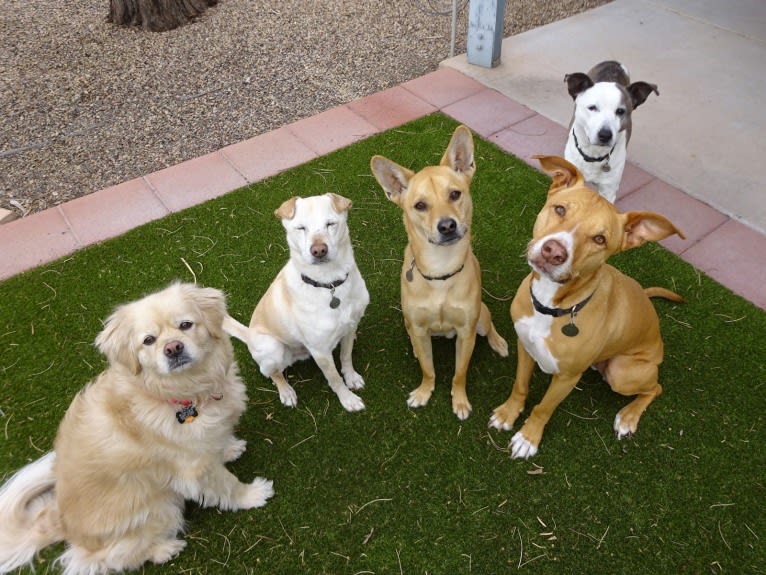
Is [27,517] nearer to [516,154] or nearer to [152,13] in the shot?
[516,154]

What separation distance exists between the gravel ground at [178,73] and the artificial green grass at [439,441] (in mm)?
1724

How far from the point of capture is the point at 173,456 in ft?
9.28

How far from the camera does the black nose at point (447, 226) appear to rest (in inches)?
110

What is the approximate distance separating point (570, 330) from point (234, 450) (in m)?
2.40

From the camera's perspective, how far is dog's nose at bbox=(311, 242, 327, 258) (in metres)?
2.82

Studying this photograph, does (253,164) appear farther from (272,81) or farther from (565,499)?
(565,499)

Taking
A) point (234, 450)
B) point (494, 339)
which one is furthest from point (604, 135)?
point (234, 450)

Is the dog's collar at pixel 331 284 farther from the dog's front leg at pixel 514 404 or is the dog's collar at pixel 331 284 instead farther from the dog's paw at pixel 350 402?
the dog's front leg at pixel 514 404

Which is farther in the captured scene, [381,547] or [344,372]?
[344,372]

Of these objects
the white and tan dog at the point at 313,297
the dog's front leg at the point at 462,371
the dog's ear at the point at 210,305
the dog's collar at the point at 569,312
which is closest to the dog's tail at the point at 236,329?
the white and tan dog at the point at 313,297

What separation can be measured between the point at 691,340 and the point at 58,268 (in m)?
5.56

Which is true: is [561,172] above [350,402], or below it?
above

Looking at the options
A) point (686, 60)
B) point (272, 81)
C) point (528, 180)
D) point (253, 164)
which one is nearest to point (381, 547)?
point (528, 180)

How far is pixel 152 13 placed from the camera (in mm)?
7758
